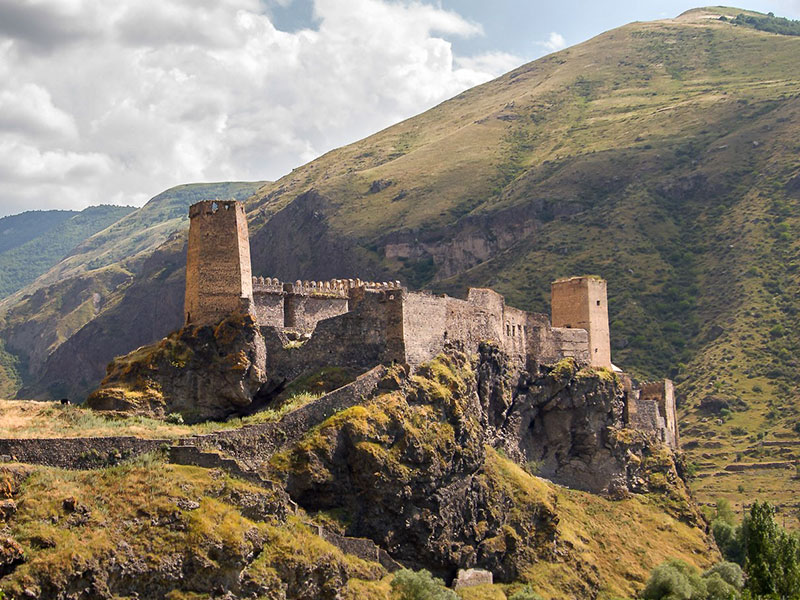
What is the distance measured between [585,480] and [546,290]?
65.4 meters

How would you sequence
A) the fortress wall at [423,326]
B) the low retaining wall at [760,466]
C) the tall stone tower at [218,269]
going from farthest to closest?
1. the low retaining wall at [760,466]
2. the fortress wall at [423,326]
3. the tall stone tower at [218,269]

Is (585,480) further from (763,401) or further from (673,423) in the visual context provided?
(763,401)

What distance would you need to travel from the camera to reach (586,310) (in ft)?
299

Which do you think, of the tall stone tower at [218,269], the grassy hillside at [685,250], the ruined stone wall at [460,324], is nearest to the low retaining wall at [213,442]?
the ruined stone wall at [460,324]

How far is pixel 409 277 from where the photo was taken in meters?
186

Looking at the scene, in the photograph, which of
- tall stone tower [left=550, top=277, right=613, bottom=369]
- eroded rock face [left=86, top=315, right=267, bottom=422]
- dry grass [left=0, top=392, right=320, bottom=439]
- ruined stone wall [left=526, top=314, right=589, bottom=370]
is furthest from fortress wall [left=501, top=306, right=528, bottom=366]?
Result: dry grass [left=0, top=392, right=320, bottom=439]

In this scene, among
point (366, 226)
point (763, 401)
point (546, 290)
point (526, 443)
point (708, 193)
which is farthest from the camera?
point (366, 226)

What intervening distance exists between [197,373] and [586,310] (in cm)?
4168

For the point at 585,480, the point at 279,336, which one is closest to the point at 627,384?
the point at 585,480

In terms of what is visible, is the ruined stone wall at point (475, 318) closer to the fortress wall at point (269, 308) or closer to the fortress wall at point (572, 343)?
the fortress wall at point (572, 343)

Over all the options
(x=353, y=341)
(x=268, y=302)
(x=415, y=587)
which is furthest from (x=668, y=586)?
(x=268, y=302)

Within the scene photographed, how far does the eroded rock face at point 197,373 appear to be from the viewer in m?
58.1

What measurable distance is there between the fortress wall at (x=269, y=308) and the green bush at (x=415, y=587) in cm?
1849

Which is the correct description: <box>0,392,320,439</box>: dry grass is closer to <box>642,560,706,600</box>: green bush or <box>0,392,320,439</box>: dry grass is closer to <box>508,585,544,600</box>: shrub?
<box>508,585,544,600</box>: shrub
